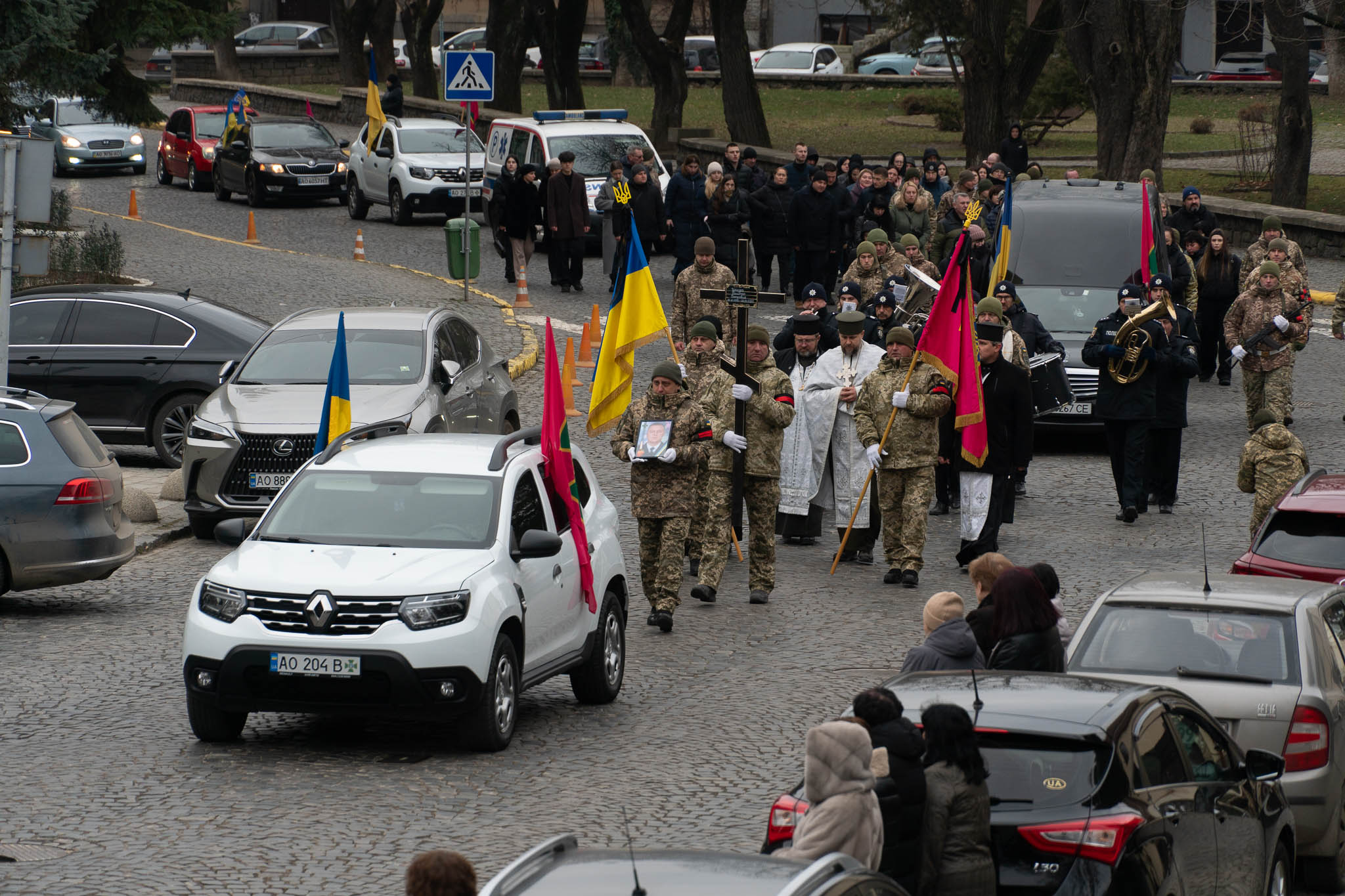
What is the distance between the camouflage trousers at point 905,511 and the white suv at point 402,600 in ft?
11.2

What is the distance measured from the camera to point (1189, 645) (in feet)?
28.7

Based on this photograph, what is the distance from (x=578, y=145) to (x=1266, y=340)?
14964 mm

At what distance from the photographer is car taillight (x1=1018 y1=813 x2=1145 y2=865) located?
634 cm

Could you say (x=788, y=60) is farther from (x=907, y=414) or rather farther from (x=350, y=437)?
(x=350, y=437)

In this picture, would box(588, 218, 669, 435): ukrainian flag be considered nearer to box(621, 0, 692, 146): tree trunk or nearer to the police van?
the police van

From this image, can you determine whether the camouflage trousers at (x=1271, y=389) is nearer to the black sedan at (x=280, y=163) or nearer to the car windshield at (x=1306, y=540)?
the car windshield at (x=1306, y=540)

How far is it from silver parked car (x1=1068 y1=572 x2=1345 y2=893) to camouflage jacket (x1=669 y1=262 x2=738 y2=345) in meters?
10.00

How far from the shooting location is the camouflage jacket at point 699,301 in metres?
19.0

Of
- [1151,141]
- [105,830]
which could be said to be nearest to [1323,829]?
[105,830]

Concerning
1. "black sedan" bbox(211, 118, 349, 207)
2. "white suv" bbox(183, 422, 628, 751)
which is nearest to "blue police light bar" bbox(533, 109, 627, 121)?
"black sedan" bbox(211, 118, 349, 207)

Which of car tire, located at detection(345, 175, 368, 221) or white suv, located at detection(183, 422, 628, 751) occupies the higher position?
car tire, located at detection(345, 175, 368, 221)

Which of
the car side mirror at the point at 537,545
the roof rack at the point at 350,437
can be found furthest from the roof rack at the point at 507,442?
the roof rack at the point at 350,437

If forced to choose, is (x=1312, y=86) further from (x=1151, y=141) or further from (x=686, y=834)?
(x=686, y=834)

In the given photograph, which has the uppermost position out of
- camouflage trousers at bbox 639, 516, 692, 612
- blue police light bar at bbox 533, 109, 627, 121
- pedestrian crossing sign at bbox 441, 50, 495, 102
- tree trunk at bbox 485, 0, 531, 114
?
tree trunk at bbox 485, 0, 531, 114
